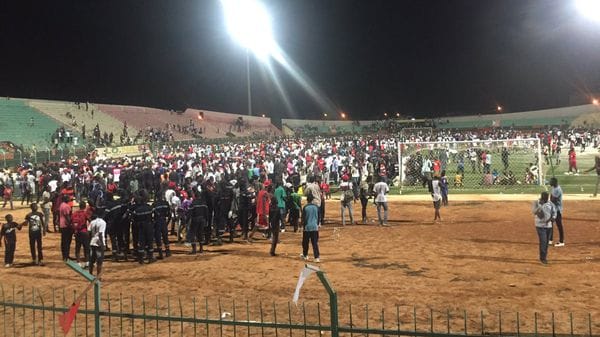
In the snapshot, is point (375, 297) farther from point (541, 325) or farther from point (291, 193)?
point (291, 193)

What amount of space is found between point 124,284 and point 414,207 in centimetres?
1364

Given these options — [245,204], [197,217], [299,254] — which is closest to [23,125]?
[245,204]

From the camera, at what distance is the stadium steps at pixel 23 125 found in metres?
38.5

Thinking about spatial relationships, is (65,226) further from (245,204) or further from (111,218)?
(245,204)

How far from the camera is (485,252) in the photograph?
1232 centimetres

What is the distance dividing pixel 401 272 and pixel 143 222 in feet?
21.1

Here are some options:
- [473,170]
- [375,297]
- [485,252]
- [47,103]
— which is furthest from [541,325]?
[47,103]

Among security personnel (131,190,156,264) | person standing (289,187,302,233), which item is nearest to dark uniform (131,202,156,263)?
security personnel (131,190,156,264)

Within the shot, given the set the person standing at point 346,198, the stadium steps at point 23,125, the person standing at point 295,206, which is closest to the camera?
the person standing at point 295,206

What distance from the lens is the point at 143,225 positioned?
12.2m

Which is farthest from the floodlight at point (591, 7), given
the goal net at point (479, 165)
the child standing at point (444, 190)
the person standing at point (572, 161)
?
the child standing at point (444, 190)

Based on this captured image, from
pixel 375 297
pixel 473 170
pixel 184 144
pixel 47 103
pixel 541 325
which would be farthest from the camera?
pixel 47 103

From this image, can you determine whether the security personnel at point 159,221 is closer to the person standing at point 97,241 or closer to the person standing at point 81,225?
the person standing at point 97,241

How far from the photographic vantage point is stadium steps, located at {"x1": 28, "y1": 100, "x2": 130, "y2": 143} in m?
45.7
